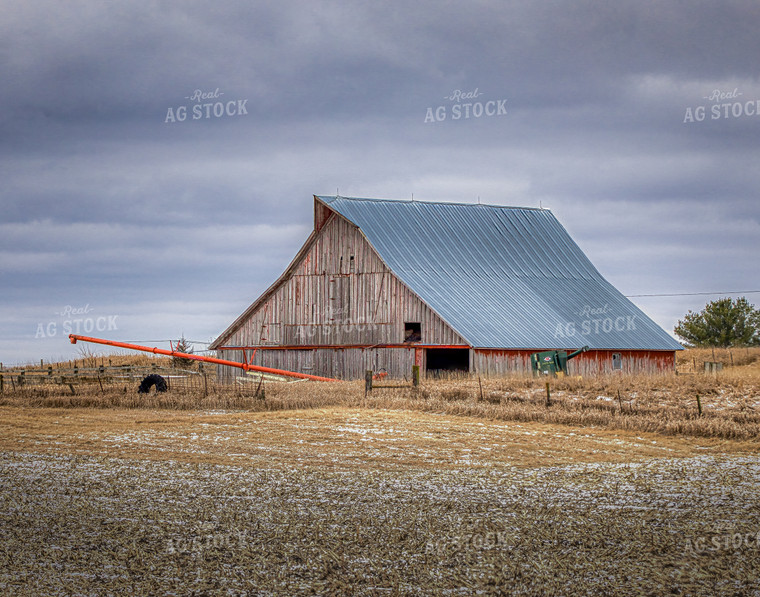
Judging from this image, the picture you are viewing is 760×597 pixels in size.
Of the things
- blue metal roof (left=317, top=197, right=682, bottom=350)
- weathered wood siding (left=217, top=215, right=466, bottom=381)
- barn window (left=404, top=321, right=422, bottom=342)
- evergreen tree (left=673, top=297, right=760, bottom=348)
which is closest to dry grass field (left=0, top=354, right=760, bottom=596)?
barn window (left=404, top=321, right=422, bottom=342)

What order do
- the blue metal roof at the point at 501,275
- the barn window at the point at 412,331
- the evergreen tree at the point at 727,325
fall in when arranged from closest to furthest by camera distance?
the barn window at the point at 412,331, the blue metal roof at the point at 501,275, the evergreen tree at the point at 727,325

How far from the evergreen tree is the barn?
38.7 m

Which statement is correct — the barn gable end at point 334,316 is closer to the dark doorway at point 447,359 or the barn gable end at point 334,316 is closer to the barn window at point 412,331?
the barn window at point 412,331

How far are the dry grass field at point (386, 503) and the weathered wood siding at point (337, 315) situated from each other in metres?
16.6

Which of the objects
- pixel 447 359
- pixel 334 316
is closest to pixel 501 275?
pixel 447 359

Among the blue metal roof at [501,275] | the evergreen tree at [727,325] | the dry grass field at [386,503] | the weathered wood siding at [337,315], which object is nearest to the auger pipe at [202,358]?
the weathered wood siding at [337,315]

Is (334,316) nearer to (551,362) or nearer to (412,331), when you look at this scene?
(412,331)

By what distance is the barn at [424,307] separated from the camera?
37094 mm

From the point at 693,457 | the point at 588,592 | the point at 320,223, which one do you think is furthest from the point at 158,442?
the point at 320,223

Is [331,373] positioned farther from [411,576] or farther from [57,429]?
[411,576]

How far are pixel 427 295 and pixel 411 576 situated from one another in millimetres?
30828

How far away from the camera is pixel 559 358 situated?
34281 millimetres

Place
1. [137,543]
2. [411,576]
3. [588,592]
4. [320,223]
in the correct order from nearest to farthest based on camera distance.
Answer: [588,592], [411,576], [137,543], [320,223]

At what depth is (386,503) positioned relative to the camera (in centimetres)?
984
